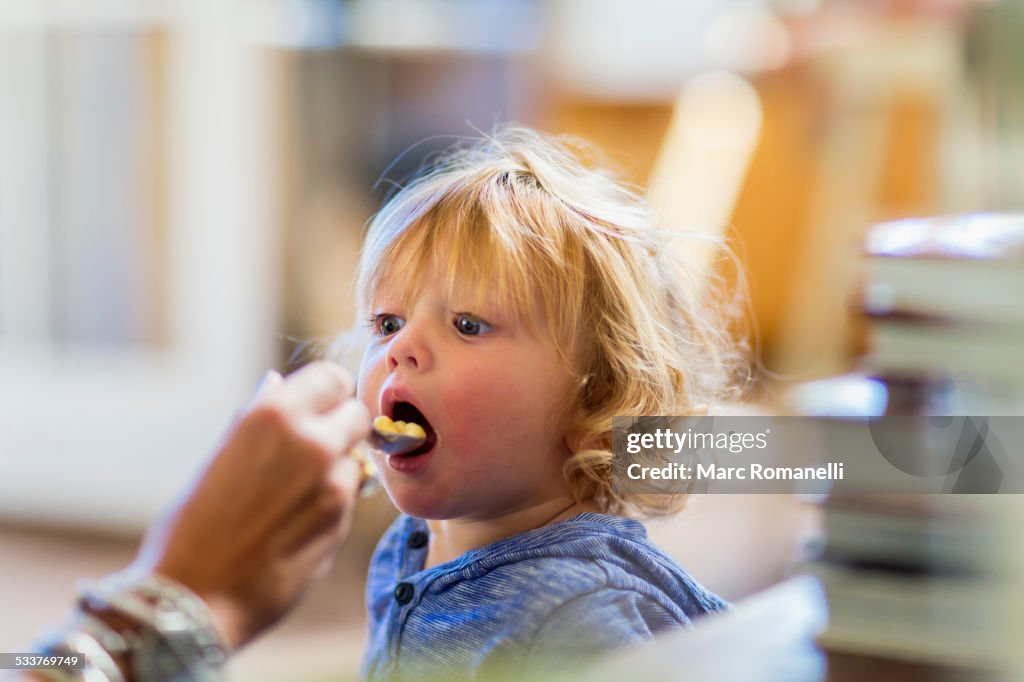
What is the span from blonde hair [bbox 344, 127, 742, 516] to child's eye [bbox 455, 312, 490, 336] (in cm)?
1

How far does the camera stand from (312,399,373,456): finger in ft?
1.17

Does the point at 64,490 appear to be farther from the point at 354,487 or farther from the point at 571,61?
the point at 354,487

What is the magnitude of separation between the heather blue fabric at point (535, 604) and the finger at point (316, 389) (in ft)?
0.39

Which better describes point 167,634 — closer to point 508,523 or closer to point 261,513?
point 261,513

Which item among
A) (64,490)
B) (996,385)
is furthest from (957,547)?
(64,490)

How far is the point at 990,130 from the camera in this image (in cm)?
64

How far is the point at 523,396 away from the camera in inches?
18.3

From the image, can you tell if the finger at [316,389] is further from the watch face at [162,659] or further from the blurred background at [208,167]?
the blurred background at [208,167]

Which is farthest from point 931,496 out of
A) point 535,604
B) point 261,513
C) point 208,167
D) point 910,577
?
point 208,167

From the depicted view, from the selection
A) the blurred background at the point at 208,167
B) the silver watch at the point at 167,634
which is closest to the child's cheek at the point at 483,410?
the silver watch at the point at 167,634

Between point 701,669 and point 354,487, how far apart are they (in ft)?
0.45

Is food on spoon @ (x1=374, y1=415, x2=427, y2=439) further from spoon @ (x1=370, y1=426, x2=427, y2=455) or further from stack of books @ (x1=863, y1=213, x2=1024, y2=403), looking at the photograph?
stack of books @ (x1=863, y1=213, x2=1024, y2=403)

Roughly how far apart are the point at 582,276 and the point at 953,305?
164 mm

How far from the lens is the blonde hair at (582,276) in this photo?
1.57 feet
